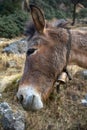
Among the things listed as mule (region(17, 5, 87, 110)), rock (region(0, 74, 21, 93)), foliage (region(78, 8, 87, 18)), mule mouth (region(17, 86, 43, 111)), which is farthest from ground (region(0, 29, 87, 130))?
foliage (region(78, 8, 87, 18))

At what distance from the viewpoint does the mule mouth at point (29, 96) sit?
4109mm

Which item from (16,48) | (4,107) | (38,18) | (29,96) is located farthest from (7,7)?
(29,96)

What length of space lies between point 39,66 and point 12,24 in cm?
1712

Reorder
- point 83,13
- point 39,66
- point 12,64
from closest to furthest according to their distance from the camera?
point 39,66
point 12,64
point 83,13

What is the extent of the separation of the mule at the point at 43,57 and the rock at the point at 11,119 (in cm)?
170

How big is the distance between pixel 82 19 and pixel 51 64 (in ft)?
85.9

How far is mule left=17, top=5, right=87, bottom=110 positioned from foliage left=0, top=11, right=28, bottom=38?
15406 millimetres

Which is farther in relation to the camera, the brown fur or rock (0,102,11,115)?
rock (0,102,11,115)

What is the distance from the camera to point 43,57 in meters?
4.32

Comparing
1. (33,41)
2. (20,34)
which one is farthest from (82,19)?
(33,41)

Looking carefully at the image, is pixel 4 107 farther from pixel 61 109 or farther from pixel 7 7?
pixel 7 7

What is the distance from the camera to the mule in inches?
166

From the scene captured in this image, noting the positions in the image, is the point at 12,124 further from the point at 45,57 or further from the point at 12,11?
the point at 12,11

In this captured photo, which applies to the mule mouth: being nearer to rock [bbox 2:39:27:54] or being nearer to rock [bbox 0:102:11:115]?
rock [bbox 0:102:11:115]
